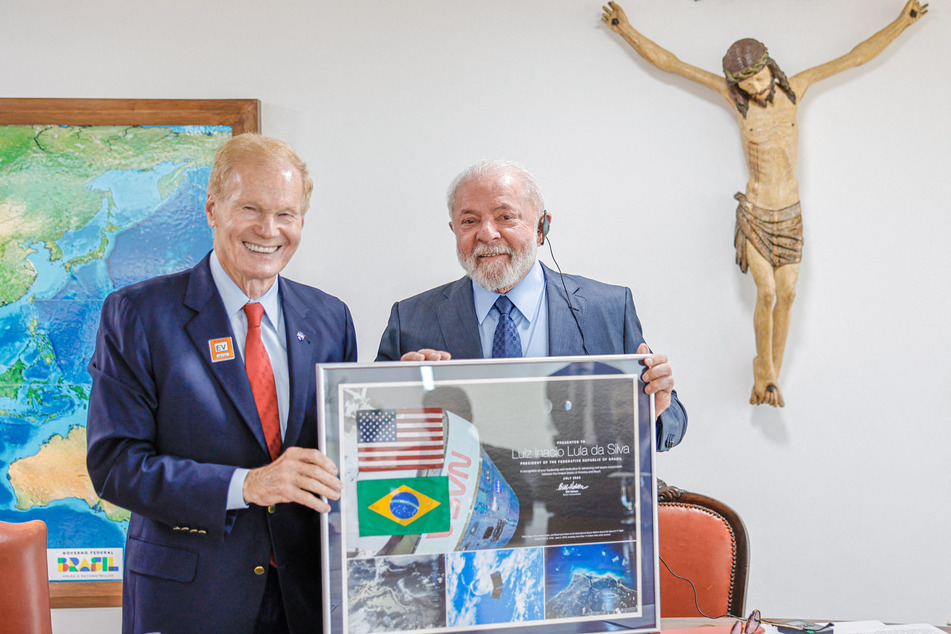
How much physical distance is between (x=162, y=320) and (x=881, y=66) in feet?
9.22

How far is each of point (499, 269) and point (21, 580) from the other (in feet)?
4.39

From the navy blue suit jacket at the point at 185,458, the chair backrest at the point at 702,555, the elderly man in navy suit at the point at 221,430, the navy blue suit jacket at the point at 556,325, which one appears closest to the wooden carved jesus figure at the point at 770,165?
the chair backrest at the point at 702,555

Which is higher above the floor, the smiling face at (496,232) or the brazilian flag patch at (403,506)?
the smiling face at (496,232)

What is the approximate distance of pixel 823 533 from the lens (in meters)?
2.80

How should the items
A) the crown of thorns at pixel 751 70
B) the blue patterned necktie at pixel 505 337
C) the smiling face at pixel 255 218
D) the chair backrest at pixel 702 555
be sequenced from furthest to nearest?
the crown of thorns at pixel 751 70 < the chair backrest at pixel 702 555 < the blue patterned necktie at pixel 505 337 < the smiling face at pixel 255 218

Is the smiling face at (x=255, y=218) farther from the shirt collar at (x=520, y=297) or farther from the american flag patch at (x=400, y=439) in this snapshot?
the shirt collar at (x=520, y=297)

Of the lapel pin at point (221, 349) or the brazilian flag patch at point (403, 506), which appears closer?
the brazilian flag patch at point (403, 506)

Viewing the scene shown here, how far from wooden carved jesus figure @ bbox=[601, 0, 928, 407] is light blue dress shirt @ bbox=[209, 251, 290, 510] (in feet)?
6.04

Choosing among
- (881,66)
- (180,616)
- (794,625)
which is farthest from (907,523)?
(180,616)

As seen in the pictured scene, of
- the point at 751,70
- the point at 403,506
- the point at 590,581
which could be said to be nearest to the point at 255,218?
the point at 403,506

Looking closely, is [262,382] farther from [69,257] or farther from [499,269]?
[69,257]

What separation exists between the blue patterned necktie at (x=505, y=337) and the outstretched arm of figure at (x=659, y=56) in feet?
4.45

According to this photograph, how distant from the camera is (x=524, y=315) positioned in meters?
1.91

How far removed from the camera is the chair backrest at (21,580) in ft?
5.02
